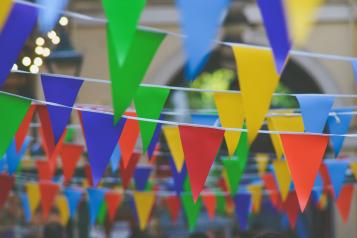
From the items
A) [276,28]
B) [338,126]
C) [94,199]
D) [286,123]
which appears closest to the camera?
[276,28]

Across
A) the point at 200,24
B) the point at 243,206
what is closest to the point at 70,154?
the point at 243,206

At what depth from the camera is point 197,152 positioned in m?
4.89

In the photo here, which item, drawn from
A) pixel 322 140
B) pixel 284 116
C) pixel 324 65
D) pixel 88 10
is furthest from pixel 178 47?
pixel 322 140

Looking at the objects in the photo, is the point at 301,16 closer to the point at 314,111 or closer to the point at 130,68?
the point at 130,68

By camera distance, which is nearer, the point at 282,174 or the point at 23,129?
the point at 23,129

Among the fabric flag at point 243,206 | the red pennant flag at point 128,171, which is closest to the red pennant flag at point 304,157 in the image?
the red pennant flag at point 128,171

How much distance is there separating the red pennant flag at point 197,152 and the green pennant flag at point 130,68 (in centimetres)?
92

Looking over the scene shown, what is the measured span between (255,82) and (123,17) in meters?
0.87

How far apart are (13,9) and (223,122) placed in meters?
1.66

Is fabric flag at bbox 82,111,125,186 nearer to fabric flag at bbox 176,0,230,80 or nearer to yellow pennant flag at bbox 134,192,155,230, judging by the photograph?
fabric flag at bbox 176,0,230,80

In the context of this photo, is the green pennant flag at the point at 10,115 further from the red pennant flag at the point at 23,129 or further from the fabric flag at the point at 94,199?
the fabric flag at the point at 94,199

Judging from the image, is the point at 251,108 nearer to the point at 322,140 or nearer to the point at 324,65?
the point at 322,140

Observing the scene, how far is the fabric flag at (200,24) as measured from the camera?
9.92ft

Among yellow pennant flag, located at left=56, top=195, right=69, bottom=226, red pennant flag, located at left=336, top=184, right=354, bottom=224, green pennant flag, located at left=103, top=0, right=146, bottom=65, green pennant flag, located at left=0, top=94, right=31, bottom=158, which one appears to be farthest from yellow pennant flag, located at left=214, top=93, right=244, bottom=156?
yellow pennant flag, located at left=56, top=195, right=69, bottom=226
